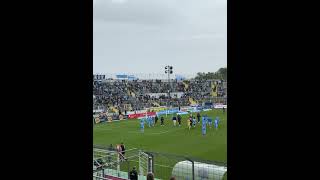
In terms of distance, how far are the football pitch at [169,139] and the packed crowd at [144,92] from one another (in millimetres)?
6467

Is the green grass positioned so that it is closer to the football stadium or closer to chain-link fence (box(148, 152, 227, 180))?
the football stadium

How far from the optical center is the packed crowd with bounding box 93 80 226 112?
27.7m

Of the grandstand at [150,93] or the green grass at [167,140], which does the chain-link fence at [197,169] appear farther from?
the grandstand at [150,93]

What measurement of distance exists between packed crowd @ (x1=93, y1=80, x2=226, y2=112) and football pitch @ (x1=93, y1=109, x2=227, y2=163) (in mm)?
6467

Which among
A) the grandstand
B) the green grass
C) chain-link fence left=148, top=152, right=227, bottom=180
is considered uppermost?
the grandstand

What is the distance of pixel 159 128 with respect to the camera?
19.1 m

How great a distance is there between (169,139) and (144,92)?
16.5 m

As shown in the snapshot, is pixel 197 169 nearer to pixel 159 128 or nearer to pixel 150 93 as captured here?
pixel 159 128

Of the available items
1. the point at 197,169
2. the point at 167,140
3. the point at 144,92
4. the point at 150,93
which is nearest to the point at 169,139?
the point at 167,140

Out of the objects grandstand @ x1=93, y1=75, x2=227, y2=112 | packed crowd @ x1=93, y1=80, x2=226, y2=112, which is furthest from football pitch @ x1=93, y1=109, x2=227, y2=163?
packed crowd @ x1=93, y1=80, x2=226, y2=112

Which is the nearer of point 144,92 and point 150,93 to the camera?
point 144,92

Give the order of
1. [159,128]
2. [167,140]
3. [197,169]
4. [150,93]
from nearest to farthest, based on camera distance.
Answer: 1. [197,169]
2. [167,140]
3. [159,128]
4. [150,93]
